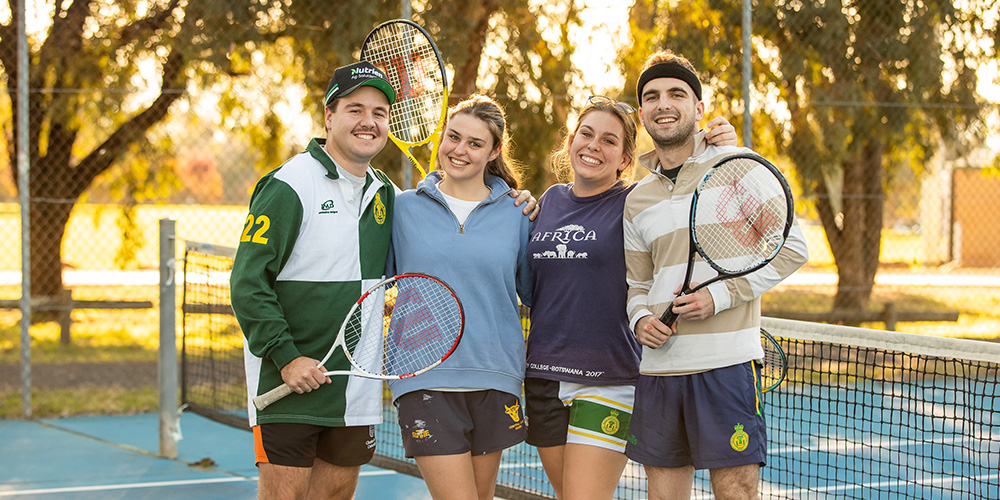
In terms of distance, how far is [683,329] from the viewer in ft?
9.43

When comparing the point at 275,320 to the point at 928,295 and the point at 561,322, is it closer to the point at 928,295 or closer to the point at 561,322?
the point at 561,322

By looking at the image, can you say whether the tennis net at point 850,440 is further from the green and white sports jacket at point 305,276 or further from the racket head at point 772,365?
the green and white sports jacket at point 305,276

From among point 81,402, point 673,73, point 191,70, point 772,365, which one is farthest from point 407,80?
point 191,70

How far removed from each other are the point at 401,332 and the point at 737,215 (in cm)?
122

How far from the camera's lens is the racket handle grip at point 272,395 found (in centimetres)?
287

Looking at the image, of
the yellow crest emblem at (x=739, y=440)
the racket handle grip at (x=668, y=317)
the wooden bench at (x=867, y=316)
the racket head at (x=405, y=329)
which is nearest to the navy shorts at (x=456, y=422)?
the racket head at (x=405, y=329)

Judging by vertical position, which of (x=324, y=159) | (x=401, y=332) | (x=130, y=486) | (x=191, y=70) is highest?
(x=191, y=70)

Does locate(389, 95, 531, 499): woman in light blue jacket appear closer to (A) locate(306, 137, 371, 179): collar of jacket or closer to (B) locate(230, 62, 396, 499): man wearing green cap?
(B) locate(230, 62, 396, 499): man wearing green cap

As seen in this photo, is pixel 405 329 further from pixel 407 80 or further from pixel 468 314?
pixel 407 80

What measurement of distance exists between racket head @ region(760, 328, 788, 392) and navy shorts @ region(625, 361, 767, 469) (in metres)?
0.55

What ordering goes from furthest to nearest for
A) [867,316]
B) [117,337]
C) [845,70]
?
[117,337], [845,70], [867,316]

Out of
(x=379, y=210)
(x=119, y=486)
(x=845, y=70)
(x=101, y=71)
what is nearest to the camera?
(x=379, y=210)

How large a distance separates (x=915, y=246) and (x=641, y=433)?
16040 mm

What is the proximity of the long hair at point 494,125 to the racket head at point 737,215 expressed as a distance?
0.76 m
